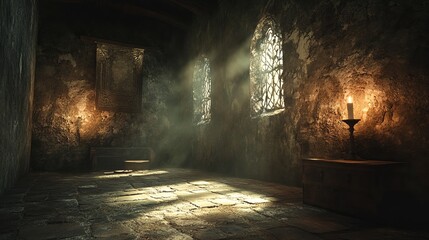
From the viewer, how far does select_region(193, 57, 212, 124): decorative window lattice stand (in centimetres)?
841

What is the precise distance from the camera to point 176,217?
2664mm

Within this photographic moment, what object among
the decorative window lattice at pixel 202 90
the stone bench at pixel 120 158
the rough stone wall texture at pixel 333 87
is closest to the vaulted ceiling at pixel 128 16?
the decorative window lattice at pixel 202 90

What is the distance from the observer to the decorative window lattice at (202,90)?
841cm

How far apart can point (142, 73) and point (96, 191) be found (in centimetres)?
611

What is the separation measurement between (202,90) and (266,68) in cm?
335

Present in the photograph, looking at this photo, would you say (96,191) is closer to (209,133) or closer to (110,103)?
(209,133)

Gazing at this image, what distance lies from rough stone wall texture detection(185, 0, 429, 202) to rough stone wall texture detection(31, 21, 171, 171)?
4103 mm

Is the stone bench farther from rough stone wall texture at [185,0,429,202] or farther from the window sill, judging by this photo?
the window sill

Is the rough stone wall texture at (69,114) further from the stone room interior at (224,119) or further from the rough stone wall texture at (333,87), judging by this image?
the rough stone wall texture at (333,87)

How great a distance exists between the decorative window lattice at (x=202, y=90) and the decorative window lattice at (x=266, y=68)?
233 cm

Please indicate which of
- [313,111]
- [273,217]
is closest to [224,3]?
[313,111]

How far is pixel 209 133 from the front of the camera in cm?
793

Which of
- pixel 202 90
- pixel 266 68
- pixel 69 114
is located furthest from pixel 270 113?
pixel 69 114

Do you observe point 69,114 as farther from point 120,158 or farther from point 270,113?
point 270,113
